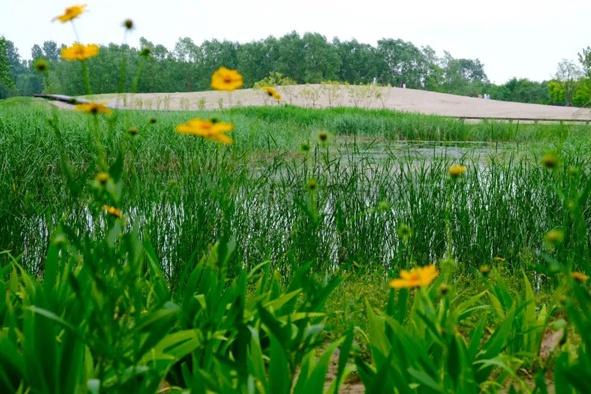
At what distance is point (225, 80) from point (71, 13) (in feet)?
0.96

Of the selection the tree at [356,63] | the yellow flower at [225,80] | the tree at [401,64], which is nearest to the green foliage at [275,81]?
the yellow flower at [225,80]

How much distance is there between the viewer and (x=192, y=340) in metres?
1.63

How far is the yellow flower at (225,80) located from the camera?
4.32ft

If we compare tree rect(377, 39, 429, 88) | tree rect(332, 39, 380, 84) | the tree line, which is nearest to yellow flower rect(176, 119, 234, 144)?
the tree line

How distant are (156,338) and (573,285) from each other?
72cm

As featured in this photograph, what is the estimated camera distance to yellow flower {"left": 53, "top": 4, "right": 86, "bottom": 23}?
128 centimetres

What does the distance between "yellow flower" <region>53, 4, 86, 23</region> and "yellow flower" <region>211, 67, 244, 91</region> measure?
0.26 meters

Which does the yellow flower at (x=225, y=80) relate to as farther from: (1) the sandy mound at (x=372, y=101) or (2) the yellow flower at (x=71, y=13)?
(1) the sandy mound at (x=372, y=101)

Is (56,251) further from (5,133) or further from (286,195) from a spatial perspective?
(5,133)

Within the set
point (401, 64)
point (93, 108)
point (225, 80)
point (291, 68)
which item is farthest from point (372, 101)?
point (93, 108)

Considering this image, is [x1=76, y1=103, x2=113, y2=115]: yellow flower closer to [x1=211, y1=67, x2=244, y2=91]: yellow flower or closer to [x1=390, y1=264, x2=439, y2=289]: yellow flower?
[x1=211, y1=67, x2=244, y2=91]: yellow flower

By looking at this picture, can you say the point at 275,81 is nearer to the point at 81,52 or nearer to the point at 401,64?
the point at 401,64

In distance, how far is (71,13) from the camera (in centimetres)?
130

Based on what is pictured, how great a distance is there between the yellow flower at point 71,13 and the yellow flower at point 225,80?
0.85ft
